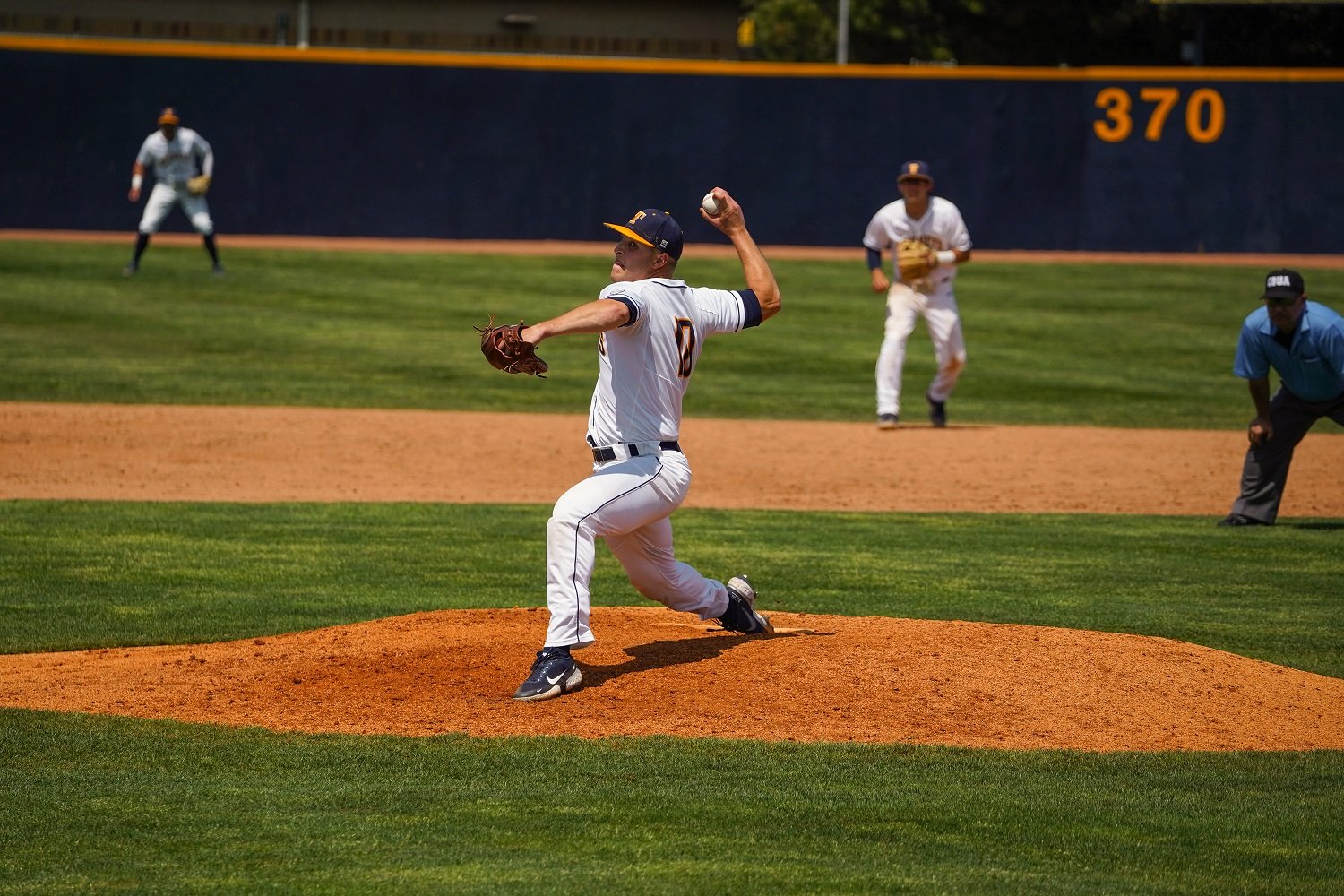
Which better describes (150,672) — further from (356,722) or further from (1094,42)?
(1094,42)

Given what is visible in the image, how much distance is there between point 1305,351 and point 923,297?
14.9 feet

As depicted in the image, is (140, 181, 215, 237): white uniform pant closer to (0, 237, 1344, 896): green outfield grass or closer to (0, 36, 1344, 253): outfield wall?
(0, 237, 1344, 896): green outfield grass

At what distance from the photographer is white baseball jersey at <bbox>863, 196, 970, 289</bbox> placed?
44.7 ft

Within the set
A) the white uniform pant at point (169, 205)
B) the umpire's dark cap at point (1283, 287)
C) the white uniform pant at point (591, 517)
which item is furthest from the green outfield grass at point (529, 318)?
the white uniform pant at point (591, 517)

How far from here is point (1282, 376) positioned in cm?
995

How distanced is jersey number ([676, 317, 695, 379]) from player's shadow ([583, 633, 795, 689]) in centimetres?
119

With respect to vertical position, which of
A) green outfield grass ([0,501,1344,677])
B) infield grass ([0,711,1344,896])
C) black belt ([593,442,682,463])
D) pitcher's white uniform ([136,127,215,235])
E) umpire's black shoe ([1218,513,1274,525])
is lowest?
green outfield grass ([0,501,1344,677])

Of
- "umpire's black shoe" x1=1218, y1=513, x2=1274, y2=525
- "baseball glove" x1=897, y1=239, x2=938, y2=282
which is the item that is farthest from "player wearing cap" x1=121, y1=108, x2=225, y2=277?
"umpire's black shoe" x1=1218, y1=513, x2=1274, y2=525

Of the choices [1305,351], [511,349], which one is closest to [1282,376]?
[1305,351]

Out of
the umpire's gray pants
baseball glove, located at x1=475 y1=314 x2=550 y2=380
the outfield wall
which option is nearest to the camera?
baseball glove, located at x1=475 y1=314 x2=550 y2=380

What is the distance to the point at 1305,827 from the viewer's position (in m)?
4.84

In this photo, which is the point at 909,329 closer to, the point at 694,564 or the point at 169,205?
the point at 694,564

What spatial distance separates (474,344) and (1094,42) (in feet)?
85.8

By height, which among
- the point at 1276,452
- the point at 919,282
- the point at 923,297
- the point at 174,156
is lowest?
the point at 1276,452
